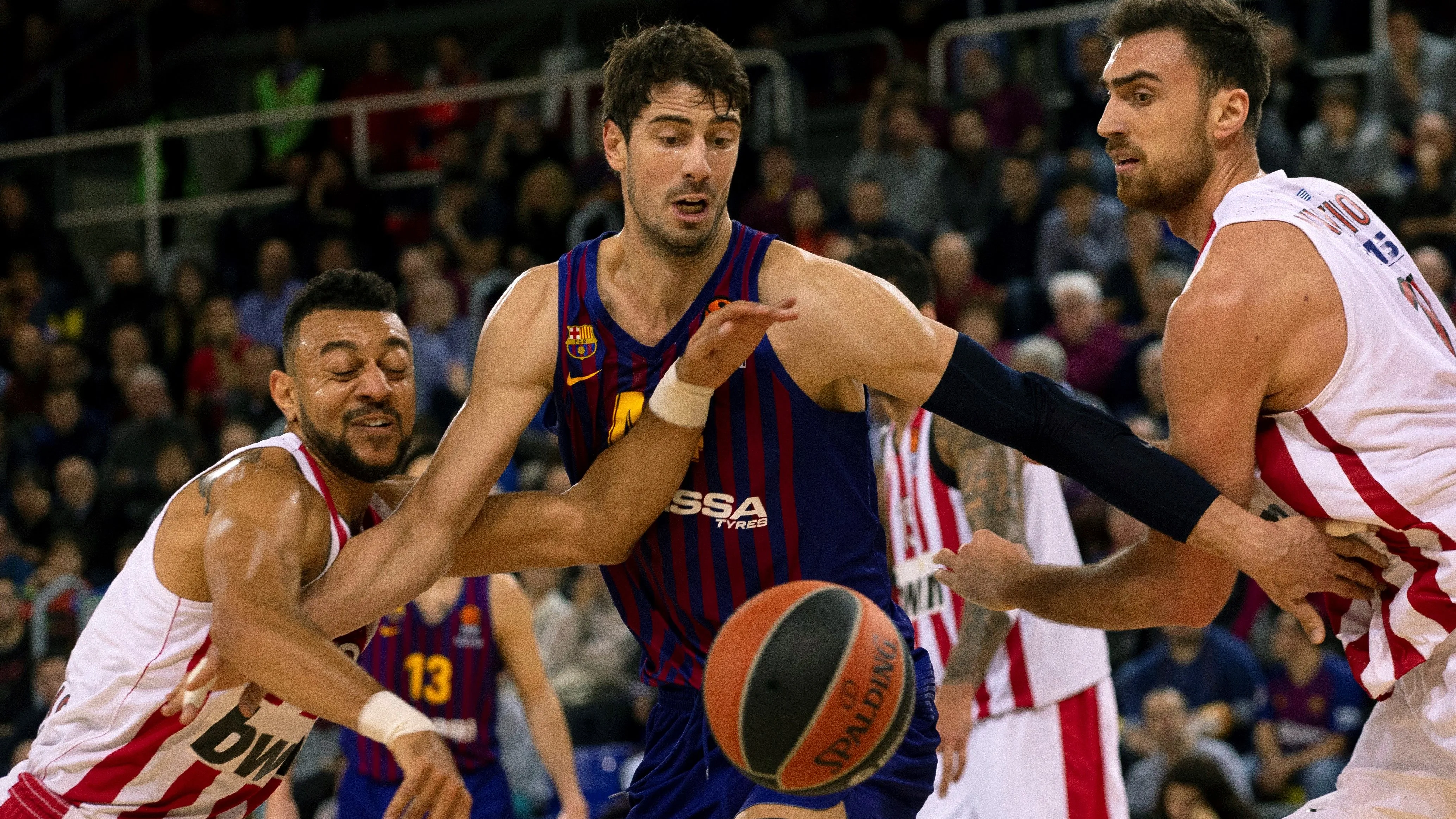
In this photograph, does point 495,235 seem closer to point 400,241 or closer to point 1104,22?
point 400,241

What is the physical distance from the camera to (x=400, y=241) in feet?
45.1

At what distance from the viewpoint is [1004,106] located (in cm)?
1153

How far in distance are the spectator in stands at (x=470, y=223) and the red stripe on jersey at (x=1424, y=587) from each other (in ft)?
31.9

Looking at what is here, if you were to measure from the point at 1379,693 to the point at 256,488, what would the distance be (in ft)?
9.17

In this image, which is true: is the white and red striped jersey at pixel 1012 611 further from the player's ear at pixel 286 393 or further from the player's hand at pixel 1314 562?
the player's ear at pixel 286 393

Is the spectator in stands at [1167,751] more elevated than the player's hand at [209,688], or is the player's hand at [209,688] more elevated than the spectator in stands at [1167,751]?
the player's hand at [209,688]

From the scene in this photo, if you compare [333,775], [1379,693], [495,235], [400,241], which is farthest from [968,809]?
[400,241]

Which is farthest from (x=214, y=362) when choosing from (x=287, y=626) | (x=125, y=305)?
(x=287, y=626)

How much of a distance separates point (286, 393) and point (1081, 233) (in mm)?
6953

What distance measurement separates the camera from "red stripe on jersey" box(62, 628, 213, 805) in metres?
3.96

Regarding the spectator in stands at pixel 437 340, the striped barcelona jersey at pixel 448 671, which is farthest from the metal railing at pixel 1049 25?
the striped barcelona jersey at pixel 448 671

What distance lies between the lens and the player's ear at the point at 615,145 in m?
4.05

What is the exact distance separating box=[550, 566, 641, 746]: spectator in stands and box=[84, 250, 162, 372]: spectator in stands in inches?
235

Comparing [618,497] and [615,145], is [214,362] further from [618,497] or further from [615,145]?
[618,497]
